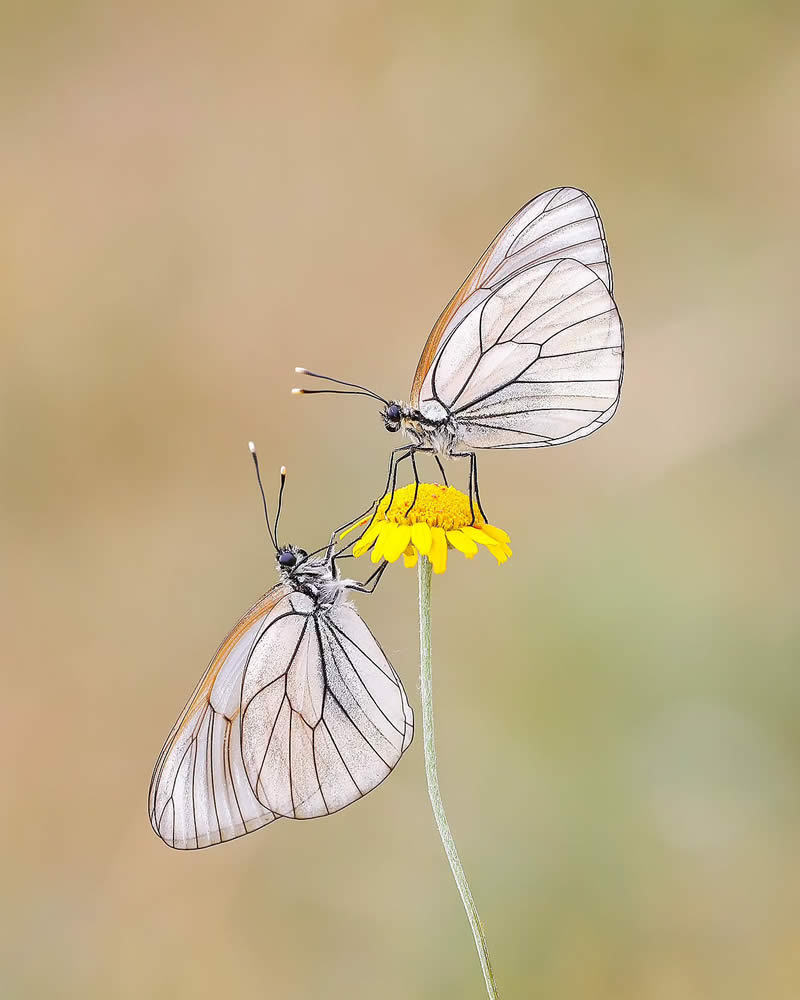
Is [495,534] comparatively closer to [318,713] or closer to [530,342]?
[530,342]

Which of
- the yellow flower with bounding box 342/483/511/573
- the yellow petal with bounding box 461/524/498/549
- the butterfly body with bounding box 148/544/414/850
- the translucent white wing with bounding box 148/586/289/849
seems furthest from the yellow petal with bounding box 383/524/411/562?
the translucent white wing with bounding box 148/586/289/849

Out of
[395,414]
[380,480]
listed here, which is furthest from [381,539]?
[380,480]

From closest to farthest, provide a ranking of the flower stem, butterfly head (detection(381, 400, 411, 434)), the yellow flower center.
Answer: the flower stem < the yellow flower center < butterfly head (detection(381, 400, 411, 434))

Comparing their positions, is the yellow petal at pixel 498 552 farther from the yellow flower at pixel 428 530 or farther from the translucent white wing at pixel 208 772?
the translucent white wing at pixel 208 772

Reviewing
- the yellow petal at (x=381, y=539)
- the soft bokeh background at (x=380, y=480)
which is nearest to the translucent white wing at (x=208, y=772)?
the yellow petal at (x=381, y=539)

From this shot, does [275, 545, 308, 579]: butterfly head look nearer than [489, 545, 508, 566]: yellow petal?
No

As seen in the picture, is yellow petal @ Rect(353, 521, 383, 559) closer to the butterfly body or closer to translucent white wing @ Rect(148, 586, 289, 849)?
the butterfly body
